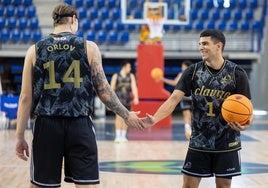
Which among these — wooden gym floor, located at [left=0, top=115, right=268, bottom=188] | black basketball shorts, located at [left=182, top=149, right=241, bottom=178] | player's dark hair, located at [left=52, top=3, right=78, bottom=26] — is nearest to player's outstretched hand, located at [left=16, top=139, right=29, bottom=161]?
player's dark hair, located at [left=52, top=3, right=78, bottom=26]

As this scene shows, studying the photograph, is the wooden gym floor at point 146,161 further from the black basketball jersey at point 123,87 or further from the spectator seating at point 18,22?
the spectator seating at point 18,22

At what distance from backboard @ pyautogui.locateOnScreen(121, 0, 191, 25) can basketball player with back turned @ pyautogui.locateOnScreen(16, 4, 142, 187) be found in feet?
48.6

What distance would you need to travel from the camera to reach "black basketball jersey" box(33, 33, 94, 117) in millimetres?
4367

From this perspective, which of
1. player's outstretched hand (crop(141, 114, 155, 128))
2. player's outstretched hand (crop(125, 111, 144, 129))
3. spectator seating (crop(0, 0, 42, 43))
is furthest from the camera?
spectator seating (crop(0, 0, 42, 43))

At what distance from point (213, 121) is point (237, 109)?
35 cm

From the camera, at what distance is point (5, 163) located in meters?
9.65

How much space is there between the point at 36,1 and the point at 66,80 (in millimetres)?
20680

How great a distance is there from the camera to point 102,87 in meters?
4.59

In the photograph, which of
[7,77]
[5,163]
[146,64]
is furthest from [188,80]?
[7,77]

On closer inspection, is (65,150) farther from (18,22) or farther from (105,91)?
(18,22)

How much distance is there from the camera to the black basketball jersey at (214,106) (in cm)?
510

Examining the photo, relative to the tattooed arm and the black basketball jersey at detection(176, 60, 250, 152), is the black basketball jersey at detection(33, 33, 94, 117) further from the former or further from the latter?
the black basketball jersey at detection(176, 60, 250, 152)

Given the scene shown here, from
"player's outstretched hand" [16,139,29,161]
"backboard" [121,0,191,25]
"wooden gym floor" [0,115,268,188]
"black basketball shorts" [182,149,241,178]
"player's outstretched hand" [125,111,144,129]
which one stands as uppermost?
"backboard" [121,0,191,25]

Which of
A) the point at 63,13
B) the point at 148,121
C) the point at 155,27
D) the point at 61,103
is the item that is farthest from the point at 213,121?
the point at 155,27
